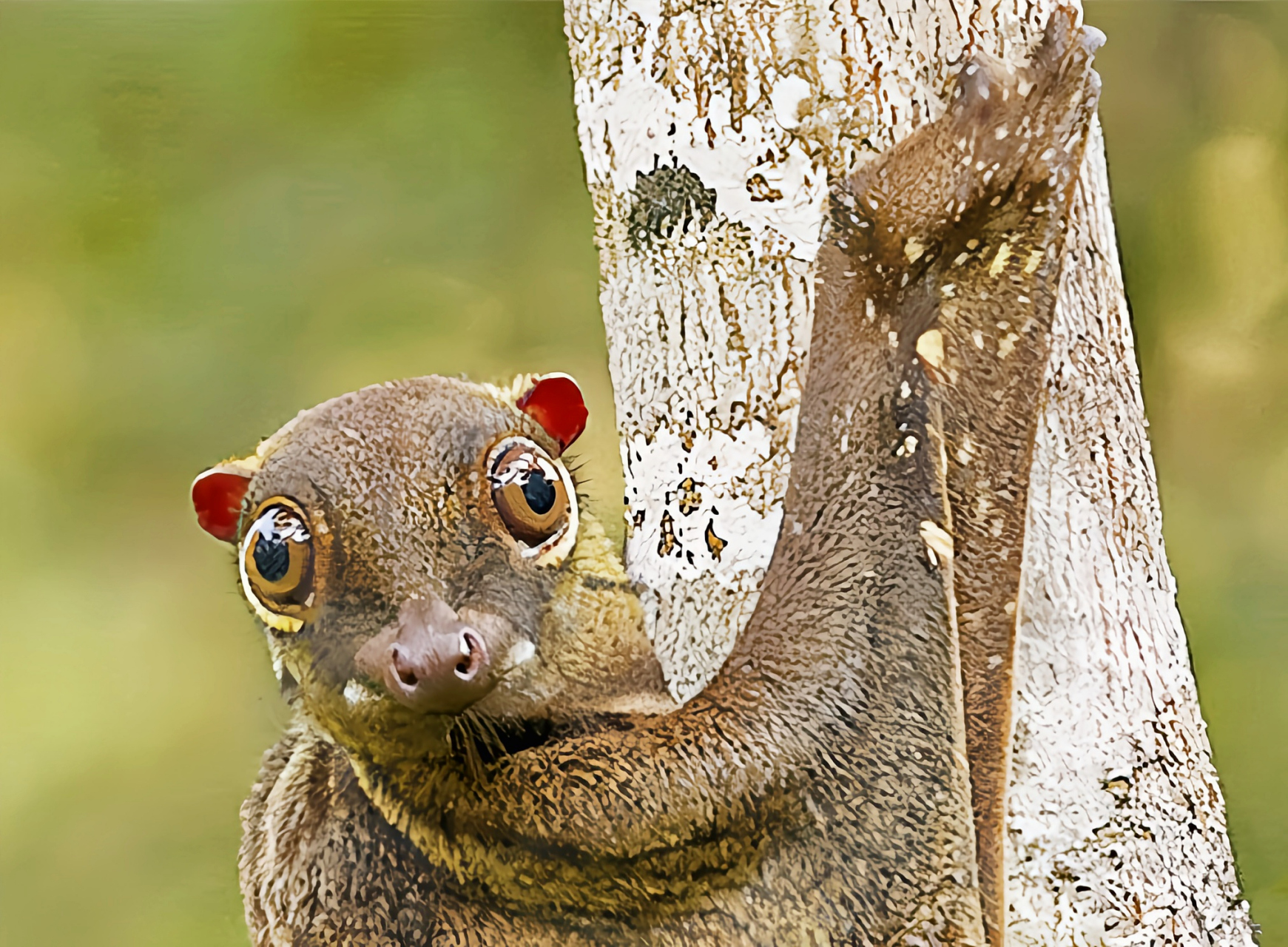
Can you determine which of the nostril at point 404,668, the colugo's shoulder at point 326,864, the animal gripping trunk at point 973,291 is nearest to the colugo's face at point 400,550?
the nostril at point 404,668

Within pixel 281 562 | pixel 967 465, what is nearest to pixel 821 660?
pixel 967 465

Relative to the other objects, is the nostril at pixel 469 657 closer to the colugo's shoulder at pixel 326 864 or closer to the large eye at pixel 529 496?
the large eye at pixel 529 496

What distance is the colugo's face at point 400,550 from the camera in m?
0.93

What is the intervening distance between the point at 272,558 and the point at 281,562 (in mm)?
12

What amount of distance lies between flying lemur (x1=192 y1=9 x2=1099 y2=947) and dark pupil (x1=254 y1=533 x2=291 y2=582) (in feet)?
0.18

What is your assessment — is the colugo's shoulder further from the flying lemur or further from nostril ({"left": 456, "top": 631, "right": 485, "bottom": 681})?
nostril ({"left": 456, "top": 631, "right": 485, "bottom": 681})

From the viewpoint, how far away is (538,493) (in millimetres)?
1019

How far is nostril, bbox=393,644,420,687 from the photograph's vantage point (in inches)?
34.7

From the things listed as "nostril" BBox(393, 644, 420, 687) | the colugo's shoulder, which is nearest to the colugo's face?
"nostril" BBox(393, 644, 420, 687)

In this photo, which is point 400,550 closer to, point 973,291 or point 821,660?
point 821,660

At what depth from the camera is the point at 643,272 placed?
123 centimetres

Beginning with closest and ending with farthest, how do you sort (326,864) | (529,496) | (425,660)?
1. (425,660)
2. (529,496)
3. (326,864)

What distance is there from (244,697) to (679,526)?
0.59 metres

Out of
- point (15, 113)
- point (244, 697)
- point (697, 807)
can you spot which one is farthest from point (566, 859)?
point (15, 113)
